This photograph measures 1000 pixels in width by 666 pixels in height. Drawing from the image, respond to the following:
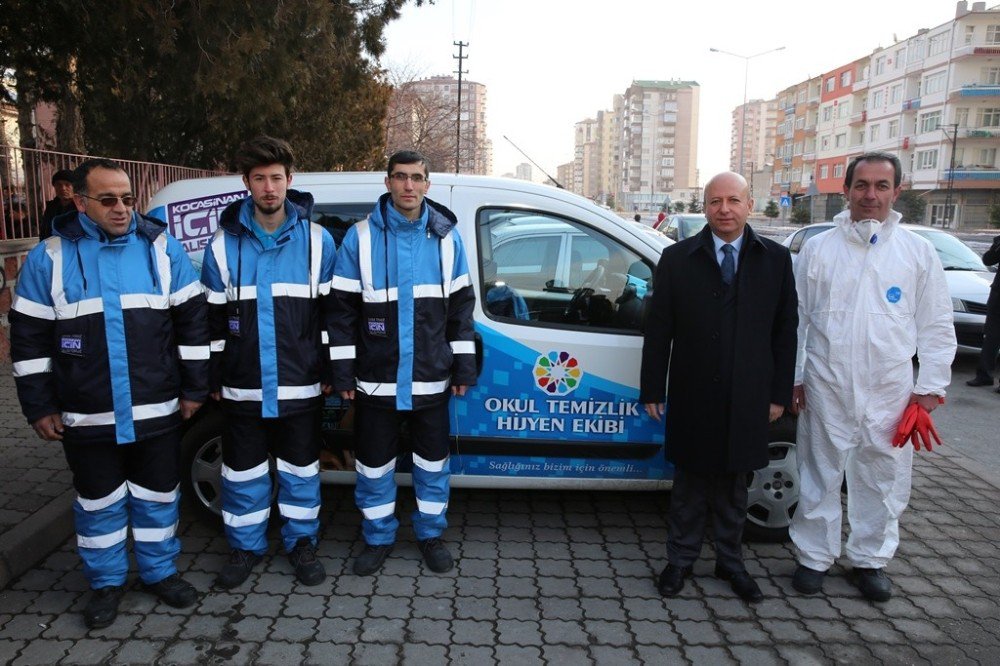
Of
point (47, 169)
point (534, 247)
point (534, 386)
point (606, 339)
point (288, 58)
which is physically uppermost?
point (288, 58)

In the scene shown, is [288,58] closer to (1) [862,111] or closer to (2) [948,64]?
(2) [948,64]

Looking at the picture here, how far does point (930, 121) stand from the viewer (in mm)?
59094

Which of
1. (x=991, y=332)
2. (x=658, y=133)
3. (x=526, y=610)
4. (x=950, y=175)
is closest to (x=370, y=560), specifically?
(x=526, y=610)

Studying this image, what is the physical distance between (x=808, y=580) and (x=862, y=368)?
3.43ft

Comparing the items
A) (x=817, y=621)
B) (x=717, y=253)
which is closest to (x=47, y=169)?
(x=717, y=253)

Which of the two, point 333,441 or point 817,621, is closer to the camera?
point 817,621

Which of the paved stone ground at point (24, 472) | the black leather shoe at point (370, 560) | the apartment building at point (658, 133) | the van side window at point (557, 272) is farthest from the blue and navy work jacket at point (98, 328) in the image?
the apartment building at point (658, 133)

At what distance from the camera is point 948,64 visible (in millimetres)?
56312

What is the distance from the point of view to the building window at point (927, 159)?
2292 inches

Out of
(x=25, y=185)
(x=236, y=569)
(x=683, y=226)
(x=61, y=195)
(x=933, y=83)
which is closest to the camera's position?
(x=236, y=569)

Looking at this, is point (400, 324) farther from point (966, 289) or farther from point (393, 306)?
point (966, 289)

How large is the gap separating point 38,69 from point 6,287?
385 cm

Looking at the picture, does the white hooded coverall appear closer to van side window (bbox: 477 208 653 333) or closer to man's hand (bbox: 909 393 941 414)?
man's hand (bbox: 909 393 941 414)

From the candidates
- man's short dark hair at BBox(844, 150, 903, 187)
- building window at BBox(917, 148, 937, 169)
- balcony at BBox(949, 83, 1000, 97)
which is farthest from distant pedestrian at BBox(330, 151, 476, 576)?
building window at BBox(917, 148, 937, 169)
